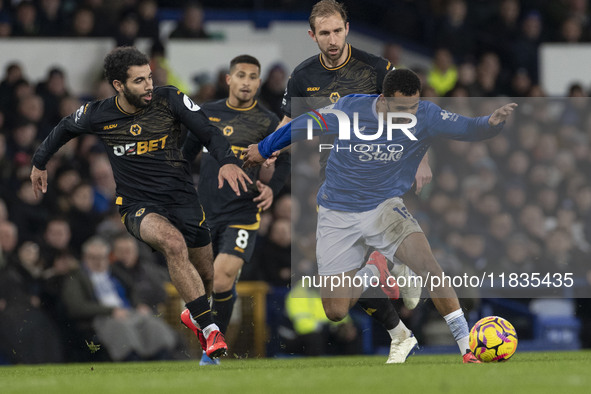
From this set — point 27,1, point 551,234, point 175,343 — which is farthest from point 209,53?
point 551,234

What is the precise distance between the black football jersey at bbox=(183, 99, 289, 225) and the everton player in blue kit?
0.94 m

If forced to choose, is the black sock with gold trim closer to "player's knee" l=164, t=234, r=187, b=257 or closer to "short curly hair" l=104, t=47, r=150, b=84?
"player's knee" l=164, t=234, r=187, b=257

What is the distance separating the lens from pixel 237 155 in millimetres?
10094

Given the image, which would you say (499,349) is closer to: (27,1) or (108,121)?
(108,121)

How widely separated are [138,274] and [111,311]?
0.73m

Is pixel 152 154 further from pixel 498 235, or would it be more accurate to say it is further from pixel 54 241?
pixel 498 235

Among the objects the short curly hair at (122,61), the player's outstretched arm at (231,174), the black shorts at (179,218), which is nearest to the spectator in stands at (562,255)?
the black shorts at (179,218)

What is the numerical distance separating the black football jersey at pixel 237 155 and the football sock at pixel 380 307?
4.79ft

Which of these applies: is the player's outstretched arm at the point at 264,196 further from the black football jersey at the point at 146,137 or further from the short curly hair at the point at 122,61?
the short curly hair at the point at 122,61

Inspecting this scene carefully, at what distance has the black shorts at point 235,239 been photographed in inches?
389

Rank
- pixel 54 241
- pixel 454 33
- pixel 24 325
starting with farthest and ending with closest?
pixel 454 33 → pixel 54 241 → pixel 24 325

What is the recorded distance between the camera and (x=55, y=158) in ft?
43.4

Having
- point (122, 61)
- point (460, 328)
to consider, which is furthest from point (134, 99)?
point (460, 328)

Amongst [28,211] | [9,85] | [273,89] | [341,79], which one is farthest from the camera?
[273,89]
